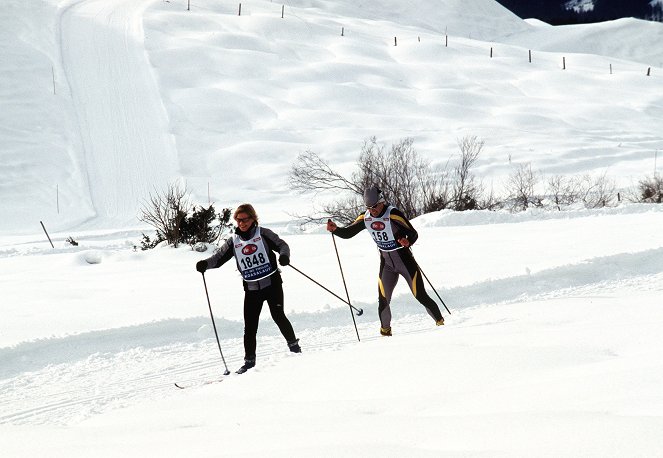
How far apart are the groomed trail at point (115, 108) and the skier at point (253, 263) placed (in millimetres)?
19286

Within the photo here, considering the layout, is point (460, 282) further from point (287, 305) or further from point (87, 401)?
point (87, 401)

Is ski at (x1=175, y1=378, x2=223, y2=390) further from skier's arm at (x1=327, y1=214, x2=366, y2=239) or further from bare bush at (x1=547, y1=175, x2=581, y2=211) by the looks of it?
bare bush at (x1=547, y1=175, x2=581, y2=211)

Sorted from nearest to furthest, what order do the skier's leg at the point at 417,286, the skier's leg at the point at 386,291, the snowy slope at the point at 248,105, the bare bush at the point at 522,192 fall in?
the skier's leg at the point at 417,286
the skier's leg at the point at 386,291
the bare bush at the point at 522,192
the snowy slope at the point at 248,105

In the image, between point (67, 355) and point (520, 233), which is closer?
point (67, 355)

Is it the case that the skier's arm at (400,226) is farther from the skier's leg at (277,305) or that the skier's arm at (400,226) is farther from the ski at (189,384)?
the ski at (189,384)

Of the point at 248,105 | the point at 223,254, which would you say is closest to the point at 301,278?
the point at 223,254

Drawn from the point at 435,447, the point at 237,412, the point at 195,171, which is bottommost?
the point at 195,171

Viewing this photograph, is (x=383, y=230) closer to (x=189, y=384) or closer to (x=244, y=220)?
(x=244, y=220)

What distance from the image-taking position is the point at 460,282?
10906mm

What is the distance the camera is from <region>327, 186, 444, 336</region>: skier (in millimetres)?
7727

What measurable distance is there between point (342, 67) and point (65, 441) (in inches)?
1778

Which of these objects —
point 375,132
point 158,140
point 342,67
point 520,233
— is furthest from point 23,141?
point 520,233

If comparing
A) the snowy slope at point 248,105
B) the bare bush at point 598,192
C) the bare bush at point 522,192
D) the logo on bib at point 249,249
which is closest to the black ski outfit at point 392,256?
the logo on bib at point 249,249

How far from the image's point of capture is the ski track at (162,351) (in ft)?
21.0
